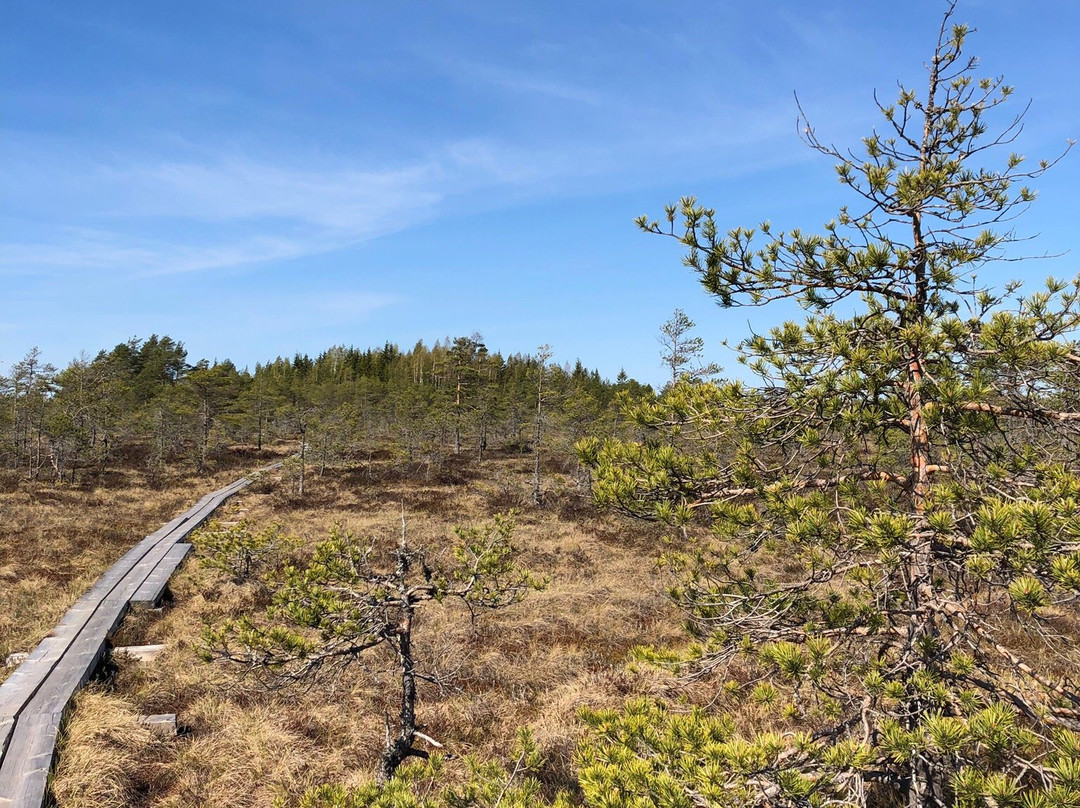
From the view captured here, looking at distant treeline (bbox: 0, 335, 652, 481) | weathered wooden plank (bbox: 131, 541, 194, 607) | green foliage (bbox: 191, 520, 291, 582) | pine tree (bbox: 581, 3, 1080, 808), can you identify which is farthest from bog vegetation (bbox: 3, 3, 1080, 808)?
distant treeline (bbox: 0, 335, 652, 481)

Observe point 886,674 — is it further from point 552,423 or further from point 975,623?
point 552,423

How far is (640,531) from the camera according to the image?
71.7 feet

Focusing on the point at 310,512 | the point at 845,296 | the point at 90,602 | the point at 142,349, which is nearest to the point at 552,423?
the point at 310,512

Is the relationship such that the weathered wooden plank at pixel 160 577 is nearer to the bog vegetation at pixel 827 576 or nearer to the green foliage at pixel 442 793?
the bog vegetation at pixel 827 576

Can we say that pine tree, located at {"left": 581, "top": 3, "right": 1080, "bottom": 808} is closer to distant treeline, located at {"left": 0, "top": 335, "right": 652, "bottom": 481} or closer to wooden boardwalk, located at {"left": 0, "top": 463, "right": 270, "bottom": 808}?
wooden boardwalk, located at {"left": 0, "top": 463, "right": 270, "bottom": 808}

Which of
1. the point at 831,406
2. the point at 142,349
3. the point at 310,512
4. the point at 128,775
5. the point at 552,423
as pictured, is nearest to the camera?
the point at 831,406

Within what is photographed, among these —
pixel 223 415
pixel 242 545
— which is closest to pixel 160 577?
pixel 242 545

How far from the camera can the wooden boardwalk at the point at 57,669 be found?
593 cm

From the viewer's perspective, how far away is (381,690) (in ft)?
29.9

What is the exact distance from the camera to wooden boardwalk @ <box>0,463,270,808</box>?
593cm

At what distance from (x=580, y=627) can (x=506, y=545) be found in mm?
7035

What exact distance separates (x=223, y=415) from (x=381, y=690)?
108 ft

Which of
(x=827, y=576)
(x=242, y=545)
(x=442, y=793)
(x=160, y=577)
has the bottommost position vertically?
(x=160, y=577)

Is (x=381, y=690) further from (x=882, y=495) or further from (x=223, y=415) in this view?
(x=223, y=415)
